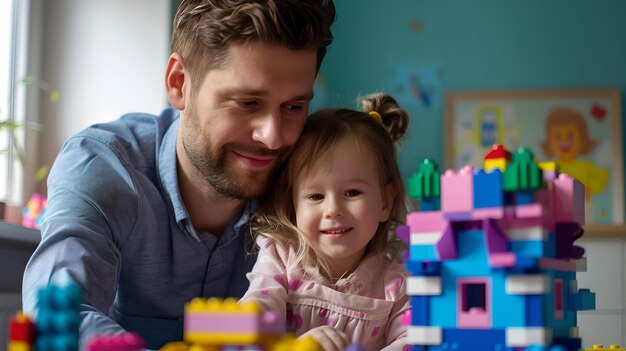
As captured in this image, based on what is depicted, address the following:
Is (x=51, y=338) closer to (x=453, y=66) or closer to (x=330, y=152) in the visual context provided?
(x=330, y=152)

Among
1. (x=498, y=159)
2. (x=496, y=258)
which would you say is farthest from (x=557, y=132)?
(x=496, y=258)

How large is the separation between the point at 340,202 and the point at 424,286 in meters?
0.41

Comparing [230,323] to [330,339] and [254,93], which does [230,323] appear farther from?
[254,93]

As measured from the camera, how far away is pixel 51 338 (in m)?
0.74

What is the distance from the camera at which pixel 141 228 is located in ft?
4.96

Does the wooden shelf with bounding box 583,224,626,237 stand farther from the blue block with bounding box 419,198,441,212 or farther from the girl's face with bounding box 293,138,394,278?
the blue block with bounding box 419,198,441,212

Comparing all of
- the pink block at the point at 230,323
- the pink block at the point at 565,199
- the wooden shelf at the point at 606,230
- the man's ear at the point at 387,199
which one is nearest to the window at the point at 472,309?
the pink block at the point at 565,199

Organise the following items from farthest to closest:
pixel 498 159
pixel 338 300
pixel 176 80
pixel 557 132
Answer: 1. pixel 557 132
2. pixel 176 80
3. pixel 338 300
4. pixel 498 159

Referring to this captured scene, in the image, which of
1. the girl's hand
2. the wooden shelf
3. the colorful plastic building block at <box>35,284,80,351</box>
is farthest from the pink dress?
the wooden shelf

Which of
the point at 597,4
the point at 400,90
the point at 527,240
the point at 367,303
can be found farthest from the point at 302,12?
the point at 597,4

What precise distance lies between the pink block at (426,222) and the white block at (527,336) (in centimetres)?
15

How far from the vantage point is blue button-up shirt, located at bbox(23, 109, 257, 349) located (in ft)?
4.33

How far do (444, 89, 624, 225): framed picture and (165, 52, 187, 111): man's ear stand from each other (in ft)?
7.37

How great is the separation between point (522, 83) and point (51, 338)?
3.32m
